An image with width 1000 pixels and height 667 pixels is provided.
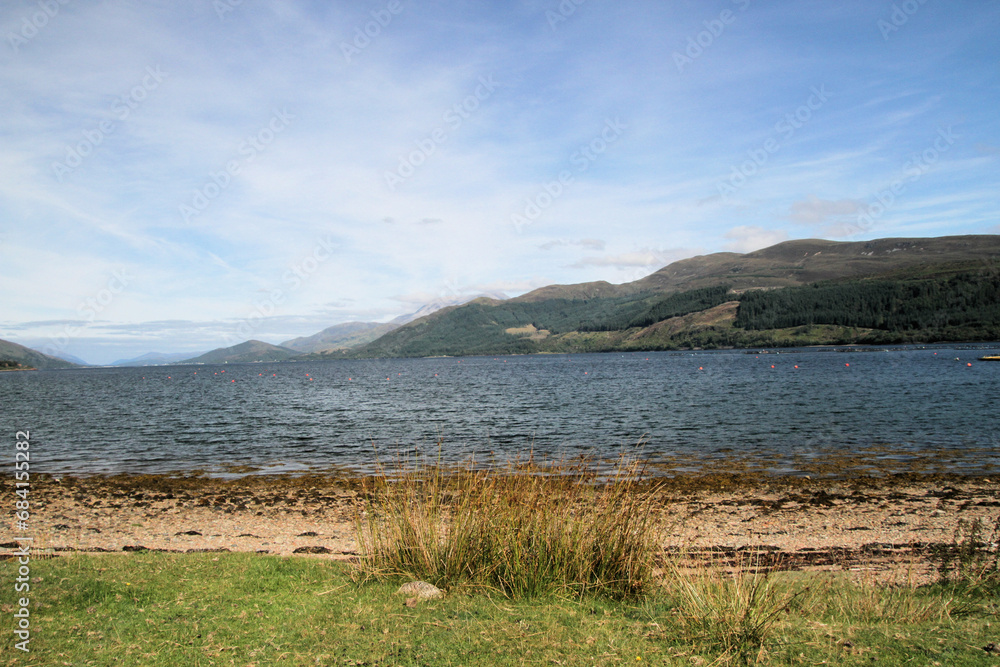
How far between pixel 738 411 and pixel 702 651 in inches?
1374

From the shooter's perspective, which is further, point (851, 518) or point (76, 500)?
point (76, 500)

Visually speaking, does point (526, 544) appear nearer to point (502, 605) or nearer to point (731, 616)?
point (502, 605)

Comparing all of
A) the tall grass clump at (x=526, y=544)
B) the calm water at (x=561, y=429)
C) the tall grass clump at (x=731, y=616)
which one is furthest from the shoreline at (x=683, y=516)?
the calm water at (x=561, y=429)

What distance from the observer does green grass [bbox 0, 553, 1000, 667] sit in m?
5.17

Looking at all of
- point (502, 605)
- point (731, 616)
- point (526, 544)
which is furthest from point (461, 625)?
point (731, 616)

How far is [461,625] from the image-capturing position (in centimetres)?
591

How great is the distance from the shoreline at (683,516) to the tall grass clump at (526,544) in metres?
1.09

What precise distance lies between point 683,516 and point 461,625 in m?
9.02

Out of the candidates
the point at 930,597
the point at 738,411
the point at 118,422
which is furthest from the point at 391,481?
the point at 118,422

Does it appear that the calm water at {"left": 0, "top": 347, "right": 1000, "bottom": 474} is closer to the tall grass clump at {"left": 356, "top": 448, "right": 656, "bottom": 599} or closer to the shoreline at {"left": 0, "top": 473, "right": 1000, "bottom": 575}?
the tall grass clump at {"left": 356, "top": 448, "right": 656, "bottom": 599}

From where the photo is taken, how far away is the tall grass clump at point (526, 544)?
23.8 feet

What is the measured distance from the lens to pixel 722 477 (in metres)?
18.3

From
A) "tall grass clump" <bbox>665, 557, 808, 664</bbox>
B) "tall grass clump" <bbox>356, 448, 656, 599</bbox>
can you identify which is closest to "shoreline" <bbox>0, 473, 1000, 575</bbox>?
"tall grass clump" <bbox>356, 448, 656, 599</bbox>

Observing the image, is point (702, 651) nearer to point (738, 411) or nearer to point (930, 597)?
point (930, 597)
